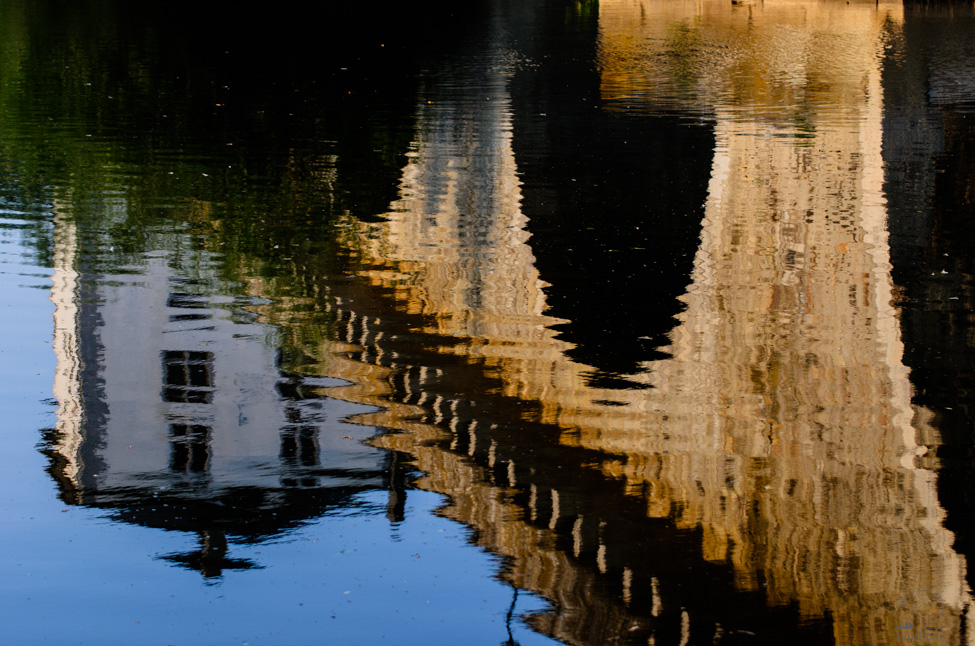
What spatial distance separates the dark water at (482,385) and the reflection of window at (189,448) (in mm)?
29

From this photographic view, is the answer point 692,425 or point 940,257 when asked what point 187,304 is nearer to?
point 692,425

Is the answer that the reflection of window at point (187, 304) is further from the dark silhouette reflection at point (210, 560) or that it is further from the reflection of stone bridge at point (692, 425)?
the dark silhouette reflection at point (210, 560)

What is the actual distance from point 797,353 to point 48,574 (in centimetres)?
631

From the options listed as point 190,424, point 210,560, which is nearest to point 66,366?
point 190,424

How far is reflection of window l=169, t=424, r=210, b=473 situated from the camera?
271 inches

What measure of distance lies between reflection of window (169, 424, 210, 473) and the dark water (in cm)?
3

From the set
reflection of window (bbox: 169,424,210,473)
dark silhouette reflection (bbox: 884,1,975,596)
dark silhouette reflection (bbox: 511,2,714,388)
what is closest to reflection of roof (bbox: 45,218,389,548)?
reflection of window (bbox: 169,424,210,473)

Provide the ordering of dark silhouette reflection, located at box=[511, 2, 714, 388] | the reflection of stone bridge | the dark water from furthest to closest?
dark silhouette reflection, located at box=[511, 2, 714, 388] → the reflection of stone bridge → the dark water

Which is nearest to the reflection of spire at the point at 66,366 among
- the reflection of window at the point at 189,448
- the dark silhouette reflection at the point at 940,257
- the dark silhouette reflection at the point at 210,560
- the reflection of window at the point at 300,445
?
the reflection of window at the point at 189,448

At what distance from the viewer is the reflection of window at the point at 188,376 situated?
8078mm

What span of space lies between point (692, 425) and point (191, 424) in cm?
353

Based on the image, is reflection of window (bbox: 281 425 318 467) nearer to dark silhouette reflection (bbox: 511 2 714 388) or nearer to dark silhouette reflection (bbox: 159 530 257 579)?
dark silhouette reflection (bbox: 159 530 257 579)

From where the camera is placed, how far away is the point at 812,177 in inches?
682

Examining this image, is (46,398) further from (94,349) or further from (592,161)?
(592,161)
